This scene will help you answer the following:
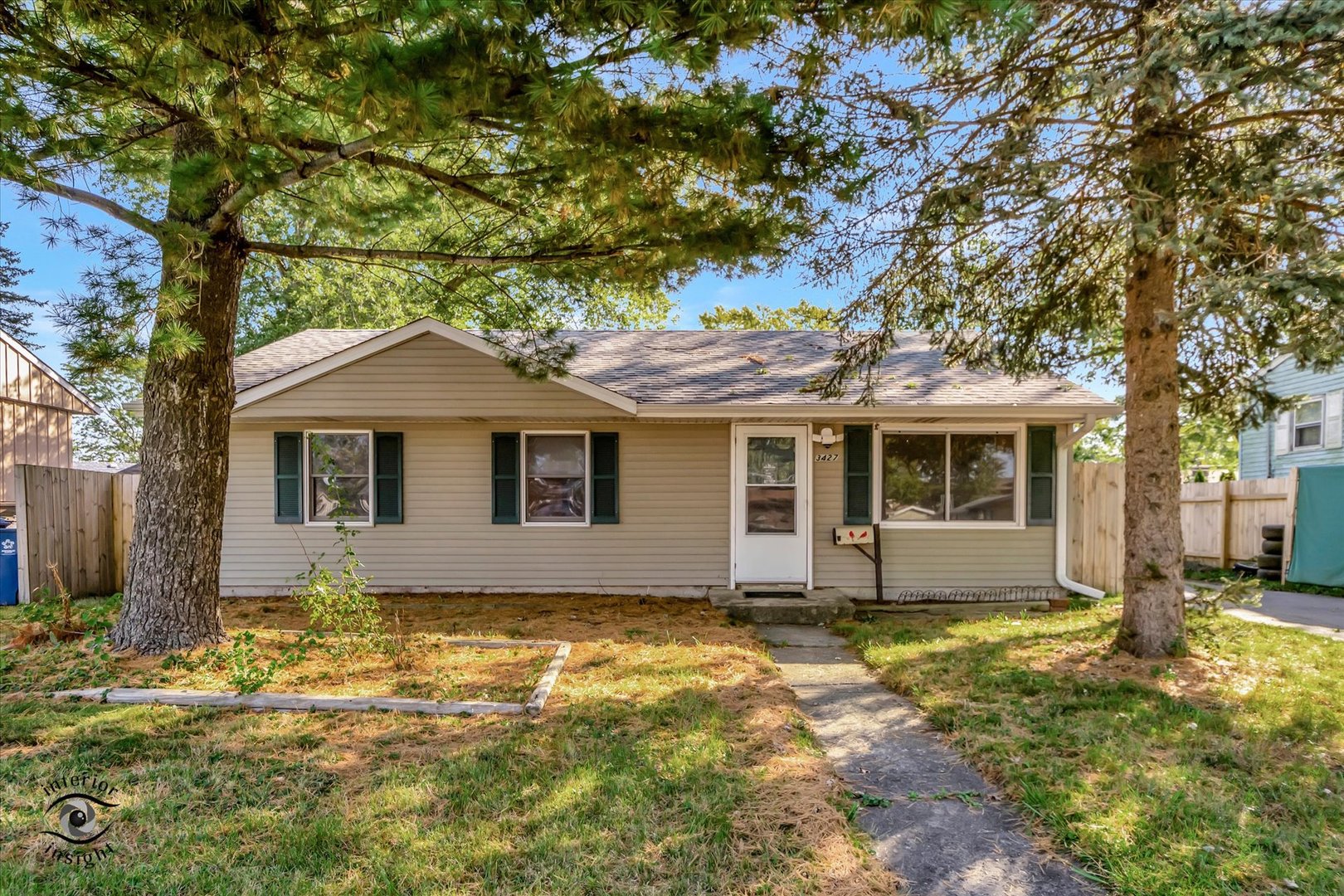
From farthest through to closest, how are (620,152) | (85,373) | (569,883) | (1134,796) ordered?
1. (620,152)
2. (85,373)
3. (1134,796)
4. (569,883)

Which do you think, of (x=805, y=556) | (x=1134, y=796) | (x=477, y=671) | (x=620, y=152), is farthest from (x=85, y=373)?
(x=805, y=556)

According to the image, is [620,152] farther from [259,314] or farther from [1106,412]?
[259,314]

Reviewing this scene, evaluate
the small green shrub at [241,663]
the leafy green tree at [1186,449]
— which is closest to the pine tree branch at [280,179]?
the small green shrub at [241,663]

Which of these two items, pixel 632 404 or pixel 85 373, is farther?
pixel 632 404

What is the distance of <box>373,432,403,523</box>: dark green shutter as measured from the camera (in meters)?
8.23

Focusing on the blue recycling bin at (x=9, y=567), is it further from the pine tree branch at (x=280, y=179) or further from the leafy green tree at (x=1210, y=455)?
the leafy green tree at (x=1210, y=455)

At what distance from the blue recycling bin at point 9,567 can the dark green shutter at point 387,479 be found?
14.3ft

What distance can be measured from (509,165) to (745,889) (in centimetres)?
512

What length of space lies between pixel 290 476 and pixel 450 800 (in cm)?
671

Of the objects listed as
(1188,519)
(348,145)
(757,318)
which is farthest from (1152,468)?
(757,318)

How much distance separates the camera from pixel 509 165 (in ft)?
17.1

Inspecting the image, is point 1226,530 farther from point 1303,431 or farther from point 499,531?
point 499,531

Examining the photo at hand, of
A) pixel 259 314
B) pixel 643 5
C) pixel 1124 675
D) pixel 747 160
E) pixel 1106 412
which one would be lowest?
pixel 1124 675

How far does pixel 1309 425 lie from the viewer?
13.3 metres
